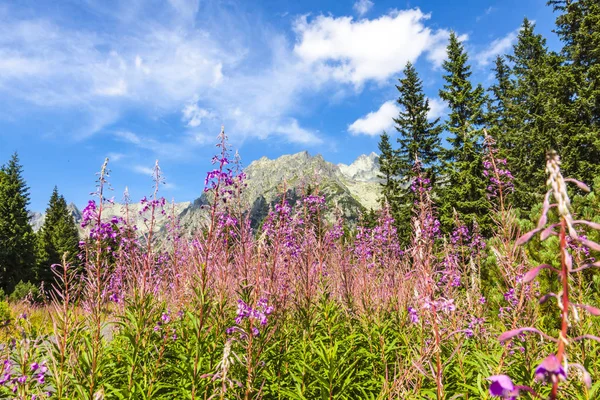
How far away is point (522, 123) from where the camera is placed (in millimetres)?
26734

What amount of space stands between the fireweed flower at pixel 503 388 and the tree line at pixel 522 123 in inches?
641

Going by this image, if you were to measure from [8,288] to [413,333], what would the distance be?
125ft

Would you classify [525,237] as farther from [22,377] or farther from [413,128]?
[413,128]

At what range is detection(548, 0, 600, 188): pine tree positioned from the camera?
19766 millimetres

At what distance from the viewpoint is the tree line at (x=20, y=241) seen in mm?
30078

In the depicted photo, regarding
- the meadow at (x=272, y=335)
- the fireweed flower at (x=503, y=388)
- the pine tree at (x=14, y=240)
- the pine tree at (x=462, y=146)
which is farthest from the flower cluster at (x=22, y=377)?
the pine tree at (x=14, y=240)

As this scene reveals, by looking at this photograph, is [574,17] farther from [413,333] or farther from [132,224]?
[132,224]

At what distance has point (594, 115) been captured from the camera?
21.3 metres

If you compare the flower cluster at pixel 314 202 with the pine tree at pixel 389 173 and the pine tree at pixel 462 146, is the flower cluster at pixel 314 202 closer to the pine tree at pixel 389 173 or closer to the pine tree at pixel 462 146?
the pine tree at pixel 462 146

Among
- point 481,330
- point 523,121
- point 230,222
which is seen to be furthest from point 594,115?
point 230,222

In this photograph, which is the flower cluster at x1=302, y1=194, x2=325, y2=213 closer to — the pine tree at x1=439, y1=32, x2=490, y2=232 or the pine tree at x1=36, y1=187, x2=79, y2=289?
the pine tree at x1=439, y1=32, x2=490, y2=232

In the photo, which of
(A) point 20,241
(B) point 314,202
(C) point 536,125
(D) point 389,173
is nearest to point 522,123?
(C) point 536,125

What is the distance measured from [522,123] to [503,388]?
31721 millimetres

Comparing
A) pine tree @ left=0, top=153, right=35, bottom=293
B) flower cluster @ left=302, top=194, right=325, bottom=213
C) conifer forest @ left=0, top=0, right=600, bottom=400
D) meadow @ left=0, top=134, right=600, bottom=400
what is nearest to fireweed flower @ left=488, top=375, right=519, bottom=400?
conifer forest @ left=0, top=0, right=600, bottom=400
